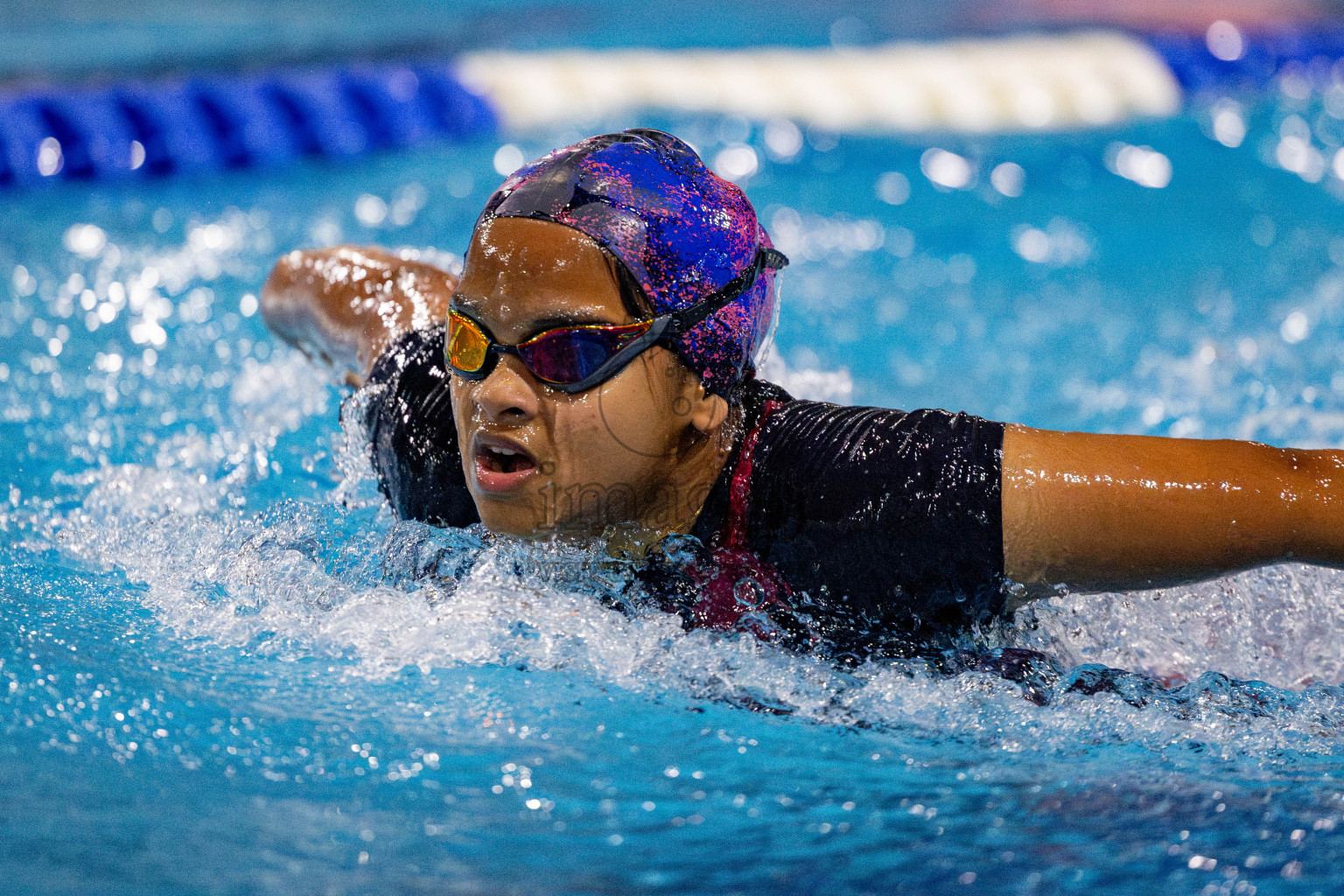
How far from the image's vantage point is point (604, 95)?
5.93 metres

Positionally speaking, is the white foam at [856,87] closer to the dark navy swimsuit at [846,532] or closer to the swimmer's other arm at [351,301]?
the swimmer's other arm at [351,301]

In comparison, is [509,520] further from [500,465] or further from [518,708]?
[518,708]

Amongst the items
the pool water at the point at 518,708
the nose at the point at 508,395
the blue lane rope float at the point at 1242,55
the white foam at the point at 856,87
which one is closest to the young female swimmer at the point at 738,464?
the nose at the point at 508,395

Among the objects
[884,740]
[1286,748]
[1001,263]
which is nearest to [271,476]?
[884,740]

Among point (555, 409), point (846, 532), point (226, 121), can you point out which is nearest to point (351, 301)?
point (555, 409)

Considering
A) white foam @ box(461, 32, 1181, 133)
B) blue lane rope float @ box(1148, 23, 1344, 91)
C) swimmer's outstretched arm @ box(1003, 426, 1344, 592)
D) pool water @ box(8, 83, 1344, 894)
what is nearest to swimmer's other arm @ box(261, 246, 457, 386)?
pool water @ box(8, 83, 1344, 894)

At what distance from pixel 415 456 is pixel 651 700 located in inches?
23.1

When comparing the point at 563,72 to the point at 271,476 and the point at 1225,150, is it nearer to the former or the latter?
the point at 1225,150

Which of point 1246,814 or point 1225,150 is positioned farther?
point 1225,150

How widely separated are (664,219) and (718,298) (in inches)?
5.3

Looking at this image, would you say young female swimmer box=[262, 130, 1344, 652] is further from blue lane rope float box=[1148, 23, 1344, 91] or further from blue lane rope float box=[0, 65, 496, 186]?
blue lane rope float box=[1148, 23, 1344, 91]

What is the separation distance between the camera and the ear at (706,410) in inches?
72.2

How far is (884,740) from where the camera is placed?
1768 mm

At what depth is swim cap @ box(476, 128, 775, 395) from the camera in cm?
174
